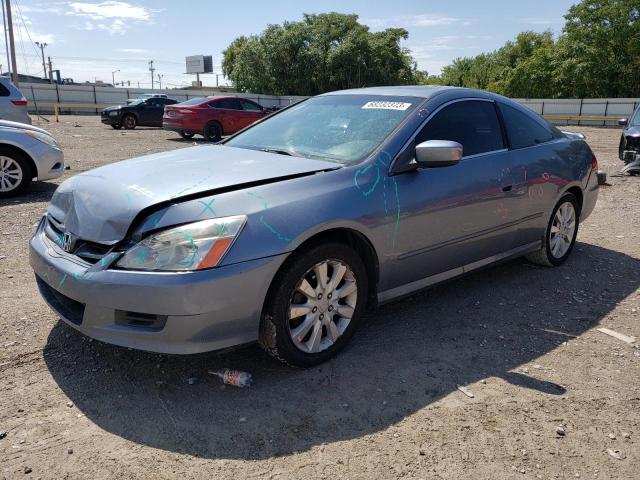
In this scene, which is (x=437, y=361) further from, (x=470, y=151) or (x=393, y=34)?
(x=393, y=34)

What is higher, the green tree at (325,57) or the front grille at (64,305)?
the green tree at (325,57)

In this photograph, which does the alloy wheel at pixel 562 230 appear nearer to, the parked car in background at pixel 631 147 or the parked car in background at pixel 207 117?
the parked car in background at pixel 631 147

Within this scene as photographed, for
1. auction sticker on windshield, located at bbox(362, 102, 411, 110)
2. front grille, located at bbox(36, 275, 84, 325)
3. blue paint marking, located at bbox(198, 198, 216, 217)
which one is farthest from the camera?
auction sticker on windshield, located at bbox(362, 102, 411, 110)

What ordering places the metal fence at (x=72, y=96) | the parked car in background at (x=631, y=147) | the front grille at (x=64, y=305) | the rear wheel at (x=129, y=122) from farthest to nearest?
the metal fence at (x=72, y=96)
the rear wheel at (x=129, y=122)
the parked car in background at (x=631, y=147)
the front grille at (x=64, y=305)

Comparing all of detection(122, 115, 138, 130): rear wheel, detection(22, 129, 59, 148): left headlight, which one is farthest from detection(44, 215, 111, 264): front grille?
detection(122, 115, 138, 130): rear wheel

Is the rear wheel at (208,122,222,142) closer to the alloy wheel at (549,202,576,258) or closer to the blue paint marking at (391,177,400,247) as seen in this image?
the alloy wheel at (549,202,576,258)

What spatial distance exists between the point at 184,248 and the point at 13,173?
20.1 ft

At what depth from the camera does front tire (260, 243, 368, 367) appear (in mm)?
2969

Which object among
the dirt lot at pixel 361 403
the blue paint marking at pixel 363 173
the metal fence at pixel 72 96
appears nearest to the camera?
the dirt lot at pixel 361 403

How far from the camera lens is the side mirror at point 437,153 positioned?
11.2 feet

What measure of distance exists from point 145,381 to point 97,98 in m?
36.8

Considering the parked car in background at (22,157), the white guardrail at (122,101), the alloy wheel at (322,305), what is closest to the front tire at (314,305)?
the alloy wheel at (322,305)

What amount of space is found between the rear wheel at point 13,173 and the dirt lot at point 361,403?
12.7 ft

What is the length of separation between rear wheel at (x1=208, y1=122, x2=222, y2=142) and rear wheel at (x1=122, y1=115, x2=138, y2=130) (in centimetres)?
596
